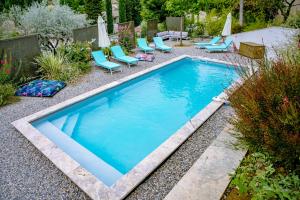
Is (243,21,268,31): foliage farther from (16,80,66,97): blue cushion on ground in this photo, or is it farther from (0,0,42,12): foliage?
(16,80,66,97): blue cushion on ground

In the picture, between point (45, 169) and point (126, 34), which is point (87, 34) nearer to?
point (126, 34)

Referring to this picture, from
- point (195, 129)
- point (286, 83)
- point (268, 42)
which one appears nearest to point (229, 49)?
point (268, 42)

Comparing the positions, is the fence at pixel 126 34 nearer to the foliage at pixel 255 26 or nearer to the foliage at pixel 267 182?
the foliage at pixel 255 26

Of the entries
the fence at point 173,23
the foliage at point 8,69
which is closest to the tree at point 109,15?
the fence at point 173,23

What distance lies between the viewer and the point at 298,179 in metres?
2.73

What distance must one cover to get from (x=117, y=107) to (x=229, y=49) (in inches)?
329

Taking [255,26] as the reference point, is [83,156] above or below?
below

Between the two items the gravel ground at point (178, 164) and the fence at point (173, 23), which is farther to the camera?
the fence at point (173, 23)

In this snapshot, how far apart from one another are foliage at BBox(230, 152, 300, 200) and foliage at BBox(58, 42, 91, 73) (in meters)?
8.02

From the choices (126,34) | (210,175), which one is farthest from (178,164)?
(126,34)

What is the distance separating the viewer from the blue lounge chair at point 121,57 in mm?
10760

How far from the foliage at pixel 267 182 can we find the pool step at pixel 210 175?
0.32m

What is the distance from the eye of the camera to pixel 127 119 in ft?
23.8

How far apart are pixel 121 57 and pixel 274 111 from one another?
8999 millimetres
